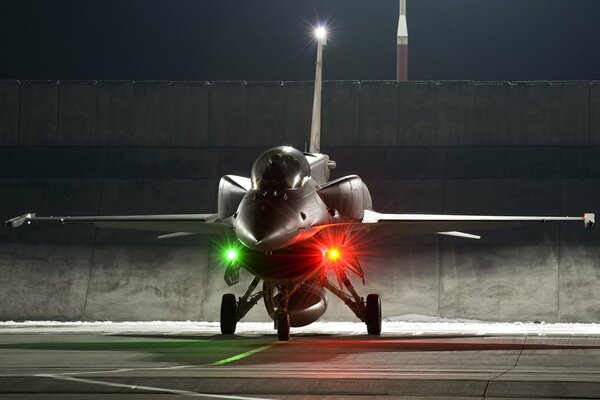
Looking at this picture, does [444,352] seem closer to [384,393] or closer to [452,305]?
[384,393]

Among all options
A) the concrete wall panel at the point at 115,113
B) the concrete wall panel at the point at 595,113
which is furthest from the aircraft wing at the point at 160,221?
the concrete wall panel at the point at 595,113

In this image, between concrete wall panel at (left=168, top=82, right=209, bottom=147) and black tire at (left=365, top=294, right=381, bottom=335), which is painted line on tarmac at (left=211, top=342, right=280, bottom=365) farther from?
concrete wall panel at (left=168, top=82, right=209, bottom=147)

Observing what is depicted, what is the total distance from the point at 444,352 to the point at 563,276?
527 inches

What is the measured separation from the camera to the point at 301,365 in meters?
16.3

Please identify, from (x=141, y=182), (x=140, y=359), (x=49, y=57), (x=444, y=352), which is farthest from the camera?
(x=49, y=57)

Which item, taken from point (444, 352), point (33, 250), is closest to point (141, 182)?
point (33, 250)

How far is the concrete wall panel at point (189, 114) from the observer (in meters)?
35.3

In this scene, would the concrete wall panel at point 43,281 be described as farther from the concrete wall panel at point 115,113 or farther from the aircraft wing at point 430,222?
the aircraft wing at point 430,222

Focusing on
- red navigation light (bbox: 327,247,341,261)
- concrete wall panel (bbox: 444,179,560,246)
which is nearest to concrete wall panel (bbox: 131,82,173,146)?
concrete wall panel (bbox: 444,179,560,246)

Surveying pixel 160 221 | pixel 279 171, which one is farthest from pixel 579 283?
pixel 279 171

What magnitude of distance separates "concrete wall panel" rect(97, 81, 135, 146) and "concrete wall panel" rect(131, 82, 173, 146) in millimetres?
147

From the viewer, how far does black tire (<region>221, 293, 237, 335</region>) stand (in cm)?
2462

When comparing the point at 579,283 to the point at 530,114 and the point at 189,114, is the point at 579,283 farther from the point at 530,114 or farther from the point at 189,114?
the point at 189,114

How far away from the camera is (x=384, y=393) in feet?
42.5
